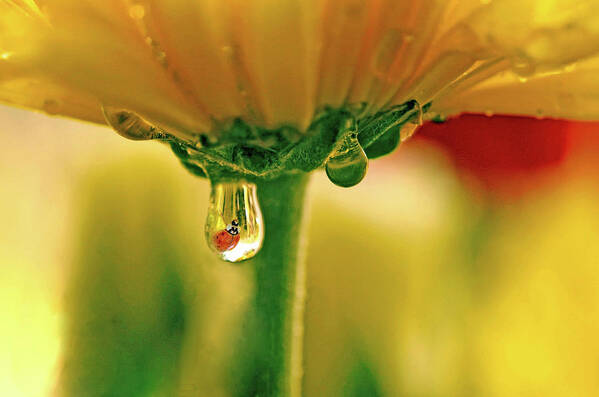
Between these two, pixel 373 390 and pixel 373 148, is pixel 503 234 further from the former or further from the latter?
pixel 373 148

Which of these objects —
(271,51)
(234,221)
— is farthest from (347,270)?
(271,51)

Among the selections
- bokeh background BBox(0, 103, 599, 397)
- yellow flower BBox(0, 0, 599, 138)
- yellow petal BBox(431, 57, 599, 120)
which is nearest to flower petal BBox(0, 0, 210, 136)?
yellow flower BBox(0, 0, 599, 138)

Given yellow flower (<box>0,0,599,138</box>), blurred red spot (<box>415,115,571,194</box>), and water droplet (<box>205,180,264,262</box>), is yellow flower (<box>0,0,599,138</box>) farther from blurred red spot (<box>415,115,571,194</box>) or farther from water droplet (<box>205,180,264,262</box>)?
blurred red spot (<box>415,115,571,194</box>)

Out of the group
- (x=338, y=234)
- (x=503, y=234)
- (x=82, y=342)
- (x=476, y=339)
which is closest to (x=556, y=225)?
(x=503, y=234)

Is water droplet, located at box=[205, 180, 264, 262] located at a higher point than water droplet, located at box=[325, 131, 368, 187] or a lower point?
lower

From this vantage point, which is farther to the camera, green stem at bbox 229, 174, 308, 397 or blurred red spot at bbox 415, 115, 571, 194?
blurred red spot at bbox 415, 115, 571, 194

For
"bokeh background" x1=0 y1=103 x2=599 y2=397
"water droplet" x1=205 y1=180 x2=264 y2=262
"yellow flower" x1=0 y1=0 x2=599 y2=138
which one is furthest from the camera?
"bokeh background" x1=0 y1=103 x2=599 y2=397

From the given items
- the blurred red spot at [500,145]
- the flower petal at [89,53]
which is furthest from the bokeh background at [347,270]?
the flower petal at [89,53]
